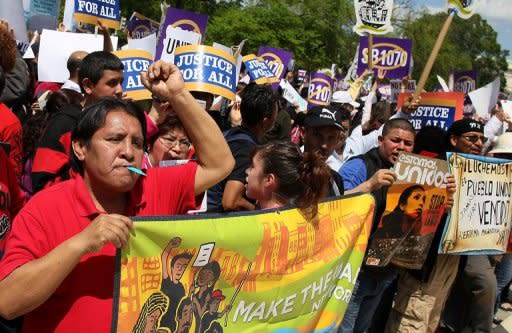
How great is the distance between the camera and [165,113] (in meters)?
3.90

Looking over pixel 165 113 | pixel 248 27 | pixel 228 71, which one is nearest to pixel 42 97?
pixel 228 71

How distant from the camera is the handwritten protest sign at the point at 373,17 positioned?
7.98 m

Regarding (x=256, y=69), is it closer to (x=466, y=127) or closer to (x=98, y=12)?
(x=98, y=12)

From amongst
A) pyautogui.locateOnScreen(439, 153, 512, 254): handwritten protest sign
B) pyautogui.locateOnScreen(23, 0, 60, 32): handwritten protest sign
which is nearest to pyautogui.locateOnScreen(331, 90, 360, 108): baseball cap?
pyautogui.locateOnScreen(23, 0, 60, 32): handwritten protest sign

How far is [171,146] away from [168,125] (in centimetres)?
13

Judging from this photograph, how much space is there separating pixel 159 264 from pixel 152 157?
153 cm

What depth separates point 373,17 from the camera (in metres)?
8.07

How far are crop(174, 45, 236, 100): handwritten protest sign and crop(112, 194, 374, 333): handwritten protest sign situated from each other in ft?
5.38

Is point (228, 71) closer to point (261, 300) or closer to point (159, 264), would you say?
point (261, 300)

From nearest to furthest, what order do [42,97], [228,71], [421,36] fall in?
[228,71] < [42,97] < [421,36]

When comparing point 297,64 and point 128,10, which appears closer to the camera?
point 128,10

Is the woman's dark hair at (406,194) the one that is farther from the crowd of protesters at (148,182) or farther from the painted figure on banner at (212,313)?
the painted figure on banner at (212,313)

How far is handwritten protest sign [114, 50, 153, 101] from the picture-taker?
16.3ft

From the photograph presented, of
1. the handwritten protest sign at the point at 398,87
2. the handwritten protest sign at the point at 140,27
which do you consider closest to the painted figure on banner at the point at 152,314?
the handwritten protest sign at the point at 398,87
